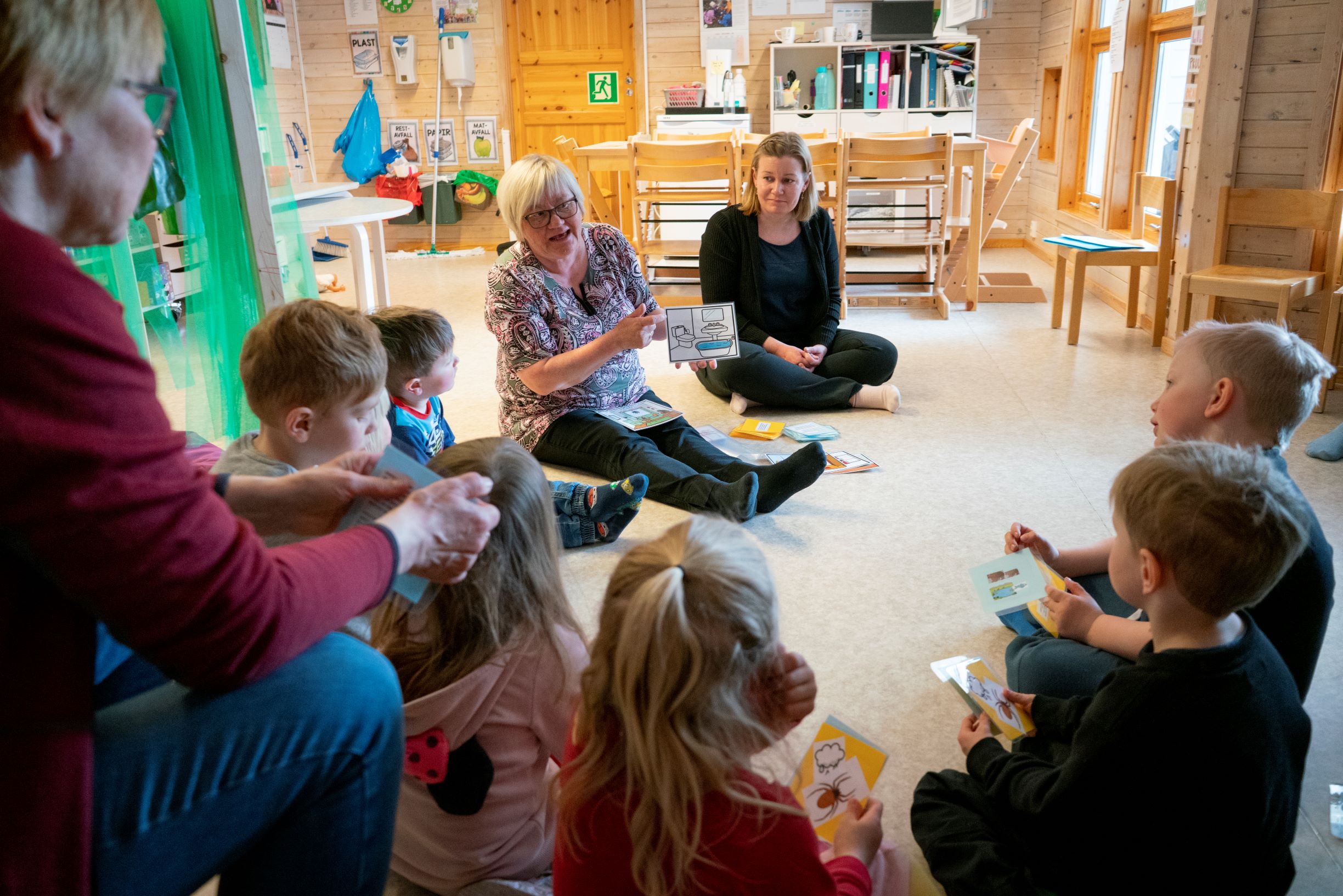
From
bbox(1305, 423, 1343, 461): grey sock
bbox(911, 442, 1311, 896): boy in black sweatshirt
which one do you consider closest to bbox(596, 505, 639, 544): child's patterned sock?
bbox(911, 442, 1311, 896): boy in black sweatshirt

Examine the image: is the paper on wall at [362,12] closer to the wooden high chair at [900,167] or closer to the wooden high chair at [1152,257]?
the wooden high chair at [900,167]

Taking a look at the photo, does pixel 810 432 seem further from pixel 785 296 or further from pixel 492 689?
pixel 492 689

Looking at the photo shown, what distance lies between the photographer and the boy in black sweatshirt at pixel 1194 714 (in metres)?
1.15

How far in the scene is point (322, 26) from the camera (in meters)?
8.09

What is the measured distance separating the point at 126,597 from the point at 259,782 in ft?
0.83

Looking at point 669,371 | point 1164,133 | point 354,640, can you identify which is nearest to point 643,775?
point 354,640

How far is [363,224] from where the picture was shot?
16.2 ft

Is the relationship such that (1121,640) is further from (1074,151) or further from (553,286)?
(1074,151)

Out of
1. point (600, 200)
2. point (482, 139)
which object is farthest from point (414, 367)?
point (482, 139)

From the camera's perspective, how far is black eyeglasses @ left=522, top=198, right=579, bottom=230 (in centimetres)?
272

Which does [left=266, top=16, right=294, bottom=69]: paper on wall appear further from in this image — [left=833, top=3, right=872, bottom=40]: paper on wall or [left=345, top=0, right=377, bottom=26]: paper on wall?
[left=833, top=3, right=872, bottom=40]: paper on wall

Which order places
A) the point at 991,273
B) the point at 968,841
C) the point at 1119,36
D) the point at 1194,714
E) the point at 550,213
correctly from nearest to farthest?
1. the point at 1194,714
2. the point at 968,841
3. the point at 550,213
4. the point at 1119,36
5. the point at 991,273

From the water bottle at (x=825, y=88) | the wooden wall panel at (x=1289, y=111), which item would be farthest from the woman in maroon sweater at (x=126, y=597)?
the water bottle at (x=825, y=88)

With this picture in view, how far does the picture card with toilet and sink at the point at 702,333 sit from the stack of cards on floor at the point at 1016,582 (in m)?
1.47
